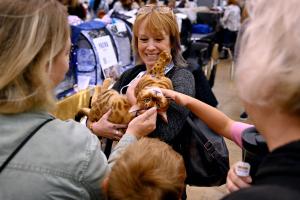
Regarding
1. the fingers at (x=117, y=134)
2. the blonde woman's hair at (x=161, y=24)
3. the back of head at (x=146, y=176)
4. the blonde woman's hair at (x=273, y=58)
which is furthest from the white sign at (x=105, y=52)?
the blonde woman's hair at (x=273, y=58)

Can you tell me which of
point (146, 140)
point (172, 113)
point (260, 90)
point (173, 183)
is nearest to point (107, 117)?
point (172, 113)

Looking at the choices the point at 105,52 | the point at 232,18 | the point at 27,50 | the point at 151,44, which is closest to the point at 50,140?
the point at 27,50

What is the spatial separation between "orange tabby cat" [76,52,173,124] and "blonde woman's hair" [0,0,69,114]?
46cm

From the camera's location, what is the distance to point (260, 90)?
2.14 ft

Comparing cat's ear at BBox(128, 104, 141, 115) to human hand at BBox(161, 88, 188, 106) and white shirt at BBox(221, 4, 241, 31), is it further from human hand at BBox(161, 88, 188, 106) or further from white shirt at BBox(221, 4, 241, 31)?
white shirt at BBox(221, 4, 241, 31)

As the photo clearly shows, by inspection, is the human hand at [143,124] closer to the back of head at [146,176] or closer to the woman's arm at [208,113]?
the woman's arm at [208,113]

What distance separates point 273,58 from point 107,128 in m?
0.89

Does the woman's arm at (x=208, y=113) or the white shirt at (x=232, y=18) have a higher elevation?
the woman's arm at (x=208, y=113)

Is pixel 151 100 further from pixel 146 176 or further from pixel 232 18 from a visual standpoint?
pixel 232 18

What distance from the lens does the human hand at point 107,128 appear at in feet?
4.62

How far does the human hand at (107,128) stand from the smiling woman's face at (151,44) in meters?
0.36

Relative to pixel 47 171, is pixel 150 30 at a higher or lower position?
higher

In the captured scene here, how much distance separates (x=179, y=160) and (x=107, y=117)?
1.69ft

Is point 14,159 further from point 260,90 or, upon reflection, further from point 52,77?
point 260,90
